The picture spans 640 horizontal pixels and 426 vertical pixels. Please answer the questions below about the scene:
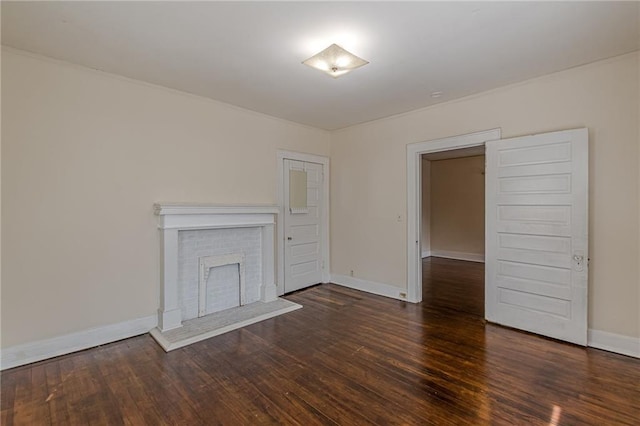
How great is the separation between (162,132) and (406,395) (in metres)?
3.62

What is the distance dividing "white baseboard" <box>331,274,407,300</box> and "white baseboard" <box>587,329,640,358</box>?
2.06 m

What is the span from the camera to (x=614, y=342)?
112 inches

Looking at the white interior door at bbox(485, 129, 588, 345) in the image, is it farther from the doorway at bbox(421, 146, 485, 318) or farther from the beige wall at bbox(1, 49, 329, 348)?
the beige wall at bbox(1, 49, 329, 348)

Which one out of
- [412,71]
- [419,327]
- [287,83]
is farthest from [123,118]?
[419,327]

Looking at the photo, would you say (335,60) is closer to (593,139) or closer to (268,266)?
(593,139)

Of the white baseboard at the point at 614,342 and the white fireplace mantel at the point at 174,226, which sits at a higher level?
the white fireplace mantel at the point at 174,226

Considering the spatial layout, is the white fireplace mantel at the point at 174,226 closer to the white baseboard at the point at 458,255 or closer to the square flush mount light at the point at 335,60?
the square flush mount light at the point at 335,60

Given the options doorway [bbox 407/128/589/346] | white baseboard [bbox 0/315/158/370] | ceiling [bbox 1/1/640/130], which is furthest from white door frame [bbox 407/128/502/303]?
white baseboard [bbox 0/315/158/370]

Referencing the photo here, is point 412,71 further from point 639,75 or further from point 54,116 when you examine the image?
point 54,116

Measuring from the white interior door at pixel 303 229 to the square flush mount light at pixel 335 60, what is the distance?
2268 mm

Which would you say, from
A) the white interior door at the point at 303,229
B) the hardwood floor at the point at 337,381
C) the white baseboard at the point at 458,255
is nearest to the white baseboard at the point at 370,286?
the white interior door at the point at 303,229

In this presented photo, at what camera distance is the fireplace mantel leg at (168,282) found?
333 cm

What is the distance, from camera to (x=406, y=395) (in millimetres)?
2209

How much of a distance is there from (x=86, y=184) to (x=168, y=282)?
1301mm
